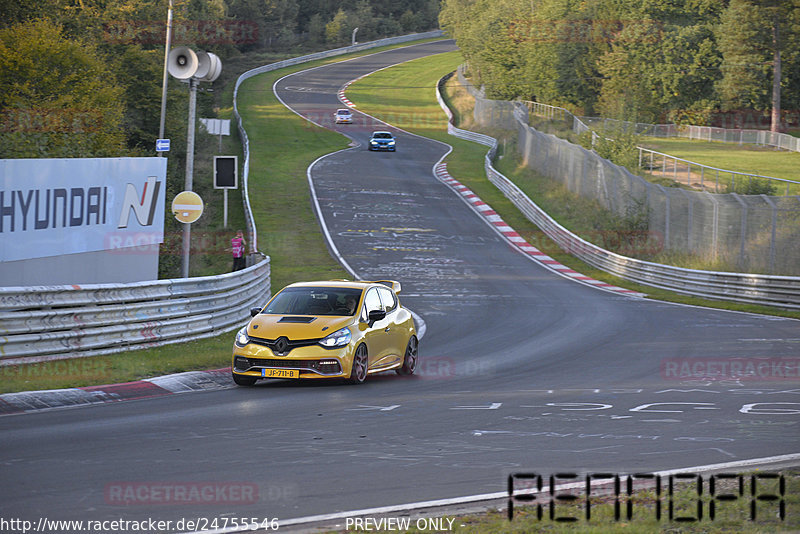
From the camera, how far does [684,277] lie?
3019cm

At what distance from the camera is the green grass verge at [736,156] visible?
56281 mm

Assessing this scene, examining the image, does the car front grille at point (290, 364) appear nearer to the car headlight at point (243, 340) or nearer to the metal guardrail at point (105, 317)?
the car headlight at point (243, 340)

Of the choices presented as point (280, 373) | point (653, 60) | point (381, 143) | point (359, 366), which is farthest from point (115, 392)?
point (653, 60)

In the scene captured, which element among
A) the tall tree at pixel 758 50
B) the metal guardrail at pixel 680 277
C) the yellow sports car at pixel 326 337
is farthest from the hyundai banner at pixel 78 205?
the tall tree at pixel 758 50

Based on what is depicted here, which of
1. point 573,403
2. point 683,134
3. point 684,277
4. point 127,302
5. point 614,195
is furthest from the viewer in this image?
point 683,134

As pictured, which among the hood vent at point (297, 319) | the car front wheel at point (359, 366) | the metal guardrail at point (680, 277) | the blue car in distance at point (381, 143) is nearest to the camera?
the car front wheel at point (359, 366)

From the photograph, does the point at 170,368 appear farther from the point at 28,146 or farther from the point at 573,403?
the point at 28,146

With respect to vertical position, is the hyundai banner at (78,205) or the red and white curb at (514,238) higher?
the hyundai banner at (78,205)

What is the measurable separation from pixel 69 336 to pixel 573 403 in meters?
7.38

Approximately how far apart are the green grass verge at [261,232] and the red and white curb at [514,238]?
8034mm

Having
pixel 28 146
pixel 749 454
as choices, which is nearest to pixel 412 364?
pixel 749 454

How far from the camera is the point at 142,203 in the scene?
19.1m

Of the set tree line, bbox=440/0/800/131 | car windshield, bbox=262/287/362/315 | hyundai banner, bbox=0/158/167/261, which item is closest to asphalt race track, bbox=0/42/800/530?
car windshield, bbox=262/287/362/315

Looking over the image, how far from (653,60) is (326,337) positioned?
76012mm
